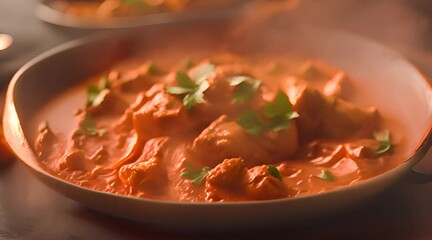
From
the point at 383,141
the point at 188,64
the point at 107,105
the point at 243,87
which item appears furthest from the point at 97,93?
the point at 383,141

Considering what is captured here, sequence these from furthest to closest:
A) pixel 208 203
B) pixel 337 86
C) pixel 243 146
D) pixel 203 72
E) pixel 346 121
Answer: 1. pixel 337 86
2. pixel 203 72
3. pixel 346 121
4. pixel 243 146
5. pixel 208 203

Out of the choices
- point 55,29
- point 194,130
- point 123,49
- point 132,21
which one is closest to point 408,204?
point 194,130

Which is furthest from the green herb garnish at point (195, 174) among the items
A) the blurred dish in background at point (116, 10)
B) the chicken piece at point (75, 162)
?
the blurred dish in background at point (116, 10)

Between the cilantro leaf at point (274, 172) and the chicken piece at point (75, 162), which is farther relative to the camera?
the chicken piece at point (75, 162)

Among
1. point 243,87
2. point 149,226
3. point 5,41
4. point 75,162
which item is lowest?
point 149,226

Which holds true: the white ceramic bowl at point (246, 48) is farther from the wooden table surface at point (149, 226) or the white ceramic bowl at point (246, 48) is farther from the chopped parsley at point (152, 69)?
the chopped parsley at point (152, 69)

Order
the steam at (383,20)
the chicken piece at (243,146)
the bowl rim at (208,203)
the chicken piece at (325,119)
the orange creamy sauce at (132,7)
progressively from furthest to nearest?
the orange creamy sauce at (132,7) < the steam at (383,20) < the chicken piece at (325,119) < the chicken piece at (243,146) < the bowl rim at (208,203)

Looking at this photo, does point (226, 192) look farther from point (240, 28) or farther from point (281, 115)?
point (240, 28)

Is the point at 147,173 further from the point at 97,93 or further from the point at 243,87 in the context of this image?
the point at 97,93
